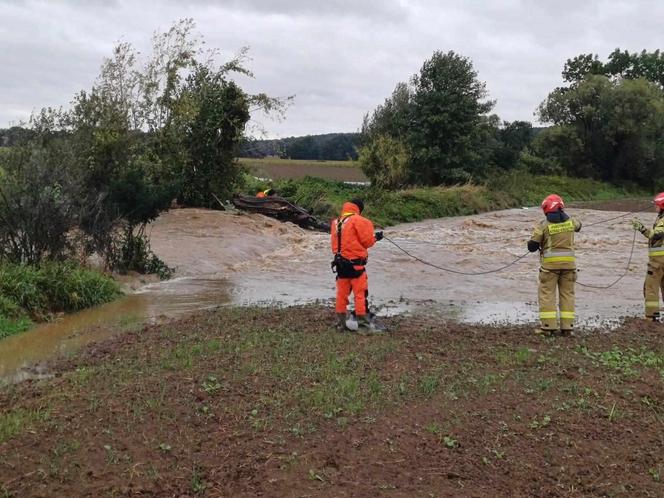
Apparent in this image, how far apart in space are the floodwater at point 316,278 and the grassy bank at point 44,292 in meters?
0.35

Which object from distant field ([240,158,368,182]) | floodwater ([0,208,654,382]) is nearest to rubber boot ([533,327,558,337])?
floodwater ([0,208,654,382])

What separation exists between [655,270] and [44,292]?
10.7m

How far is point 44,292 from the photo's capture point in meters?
12.2

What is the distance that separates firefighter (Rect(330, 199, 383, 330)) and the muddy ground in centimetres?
115

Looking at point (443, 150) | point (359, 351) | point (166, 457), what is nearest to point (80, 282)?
point (359, 351)

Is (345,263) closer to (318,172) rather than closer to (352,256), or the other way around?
(352,256)

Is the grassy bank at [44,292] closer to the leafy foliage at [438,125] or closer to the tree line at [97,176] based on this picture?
the tree line at [97,176]

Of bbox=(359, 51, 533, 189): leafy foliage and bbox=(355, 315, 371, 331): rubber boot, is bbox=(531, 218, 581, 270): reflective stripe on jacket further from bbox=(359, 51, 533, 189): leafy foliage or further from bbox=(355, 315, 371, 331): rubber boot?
bbox=(359, 51, 533, 189): leafy foliage

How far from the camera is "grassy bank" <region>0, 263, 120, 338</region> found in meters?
11.2

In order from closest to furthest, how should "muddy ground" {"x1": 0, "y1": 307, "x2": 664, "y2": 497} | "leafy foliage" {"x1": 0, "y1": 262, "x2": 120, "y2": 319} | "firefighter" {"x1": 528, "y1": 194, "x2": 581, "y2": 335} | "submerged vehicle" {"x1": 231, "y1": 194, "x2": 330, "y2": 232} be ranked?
"muddy ground" {"x1": 0, "y1": 307, "x2": 664, "y2": 497} < "firefighter" {"x1": 528, "y1": 194, "x2": 581, "y2": 335} < "leafy foliage" {"x1": 0, "y1": 262, "x2": 120, "y2": 319} < "submerged vehicle" {"x1": 231, "y1": 194, "x2": 330, "y2": 232}

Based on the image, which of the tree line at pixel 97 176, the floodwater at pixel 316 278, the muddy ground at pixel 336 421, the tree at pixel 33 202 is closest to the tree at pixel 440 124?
the floodwater at pixel 316 278

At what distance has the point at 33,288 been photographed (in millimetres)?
11781

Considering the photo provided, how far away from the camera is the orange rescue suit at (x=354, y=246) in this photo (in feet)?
32.7

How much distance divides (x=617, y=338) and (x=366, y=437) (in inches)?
220
